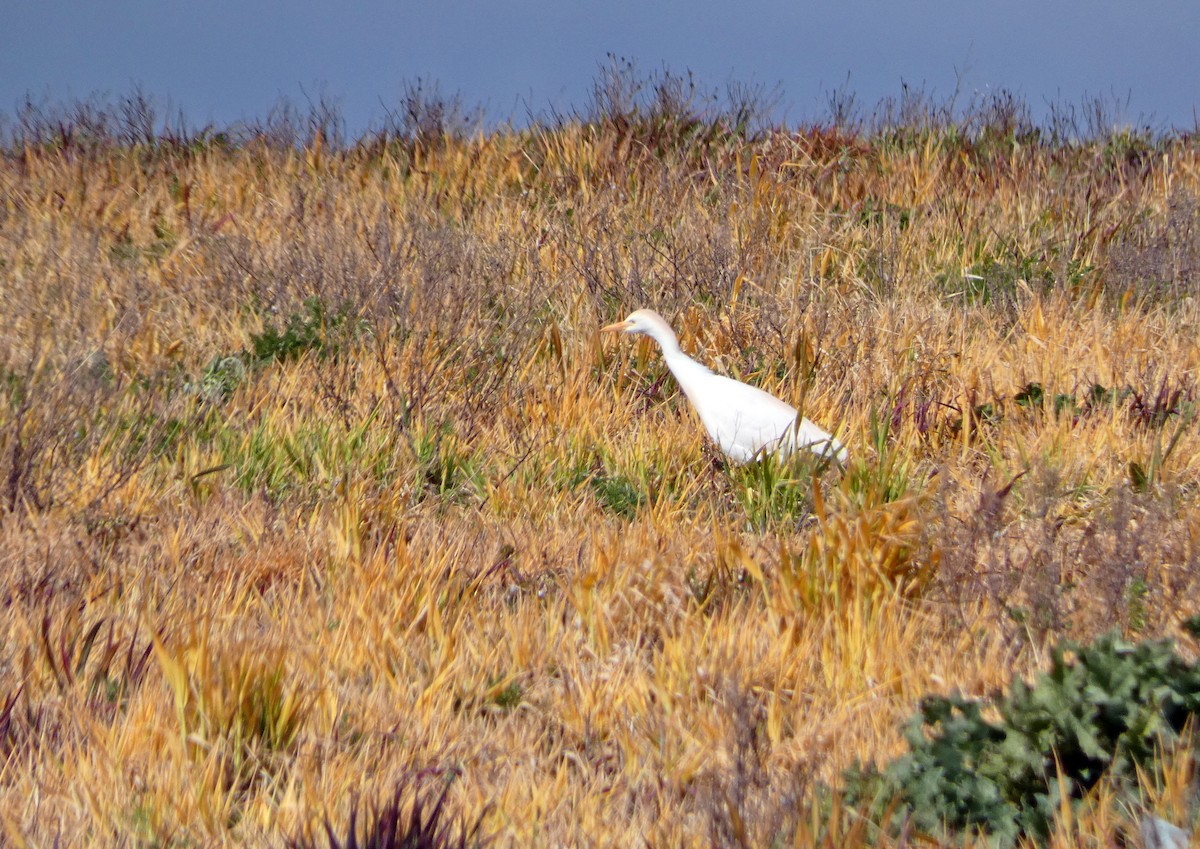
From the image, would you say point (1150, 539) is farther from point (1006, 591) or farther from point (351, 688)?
point (351, 688)

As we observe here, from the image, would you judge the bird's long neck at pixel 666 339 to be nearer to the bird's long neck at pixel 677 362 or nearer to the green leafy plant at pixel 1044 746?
the bird's long neck at pixel 677 362

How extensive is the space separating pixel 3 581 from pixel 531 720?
1563 millimetres

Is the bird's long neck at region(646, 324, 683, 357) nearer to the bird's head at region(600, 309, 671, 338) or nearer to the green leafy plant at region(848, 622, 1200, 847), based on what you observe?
the bird's head at region(600, 309, 671, 338)

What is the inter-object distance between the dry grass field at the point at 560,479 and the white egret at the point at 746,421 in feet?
0.49

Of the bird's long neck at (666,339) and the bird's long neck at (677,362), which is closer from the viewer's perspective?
the bird's long neck at (677,362)

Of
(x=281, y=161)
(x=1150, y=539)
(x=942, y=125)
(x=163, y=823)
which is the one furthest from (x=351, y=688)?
(x=942, y=125)

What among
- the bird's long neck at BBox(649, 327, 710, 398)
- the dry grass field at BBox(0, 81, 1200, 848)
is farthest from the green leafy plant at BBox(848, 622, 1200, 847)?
the bird's long neck at BBox(649, 327, 710, 398)

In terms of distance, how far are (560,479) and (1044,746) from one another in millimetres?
2471

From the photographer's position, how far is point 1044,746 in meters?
2.17

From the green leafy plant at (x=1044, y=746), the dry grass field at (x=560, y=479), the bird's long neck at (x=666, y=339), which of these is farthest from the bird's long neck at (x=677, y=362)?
the green leafy plant at (x=1044, y=746)

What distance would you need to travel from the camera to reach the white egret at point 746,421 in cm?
437

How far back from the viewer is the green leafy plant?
2109 mm

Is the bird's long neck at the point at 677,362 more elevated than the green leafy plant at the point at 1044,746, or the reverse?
the bird's long neck at the point at 677,362

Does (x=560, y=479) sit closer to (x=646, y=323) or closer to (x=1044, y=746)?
(x=646, y=323)
